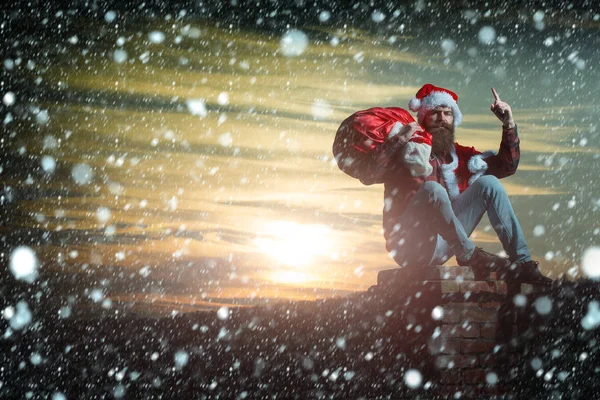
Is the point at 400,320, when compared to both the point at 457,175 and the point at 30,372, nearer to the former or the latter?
the point at 457,175

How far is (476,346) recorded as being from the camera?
449 cm

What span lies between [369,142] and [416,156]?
1.20ft

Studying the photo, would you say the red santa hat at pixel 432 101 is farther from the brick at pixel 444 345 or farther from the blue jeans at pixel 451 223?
the brick at pixel 444 345

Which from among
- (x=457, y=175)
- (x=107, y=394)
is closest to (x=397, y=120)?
(x=457, y=175)

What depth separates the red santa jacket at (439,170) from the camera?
4.36 meters

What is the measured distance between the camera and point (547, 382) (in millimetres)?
4867

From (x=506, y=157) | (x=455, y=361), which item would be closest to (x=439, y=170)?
(x=506, y=157)

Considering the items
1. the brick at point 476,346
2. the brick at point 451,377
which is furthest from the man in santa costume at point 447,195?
the brick at point 451,377

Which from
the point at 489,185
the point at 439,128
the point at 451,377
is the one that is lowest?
the point at 451,377

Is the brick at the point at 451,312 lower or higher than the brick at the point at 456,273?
lower

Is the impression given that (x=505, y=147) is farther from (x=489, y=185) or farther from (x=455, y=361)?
(x=455, y=361)

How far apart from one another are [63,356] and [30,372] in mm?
410

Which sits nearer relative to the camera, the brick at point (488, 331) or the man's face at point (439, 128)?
the brick at point (488, 331)

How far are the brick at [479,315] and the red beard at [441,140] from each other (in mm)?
1297
